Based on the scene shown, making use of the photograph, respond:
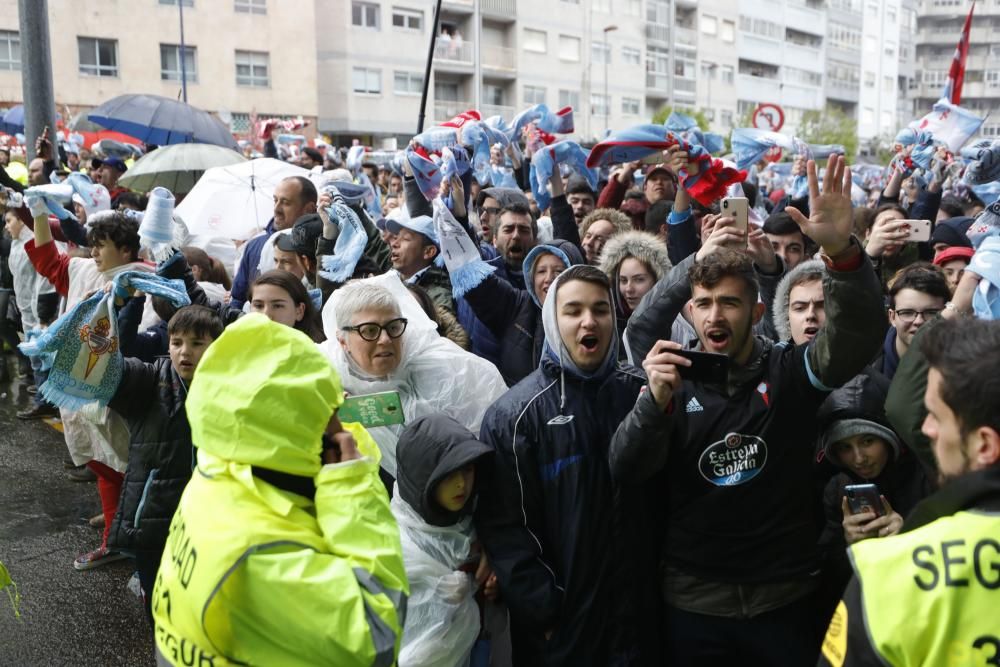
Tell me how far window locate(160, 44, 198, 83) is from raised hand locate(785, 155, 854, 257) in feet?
125

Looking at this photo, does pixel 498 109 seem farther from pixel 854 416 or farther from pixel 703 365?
pixel 703 365

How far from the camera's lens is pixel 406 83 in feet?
139

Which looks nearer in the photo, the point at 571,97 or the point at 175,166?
the point at 175,166

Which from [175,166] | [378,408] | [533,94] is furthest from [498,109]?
[378,408]

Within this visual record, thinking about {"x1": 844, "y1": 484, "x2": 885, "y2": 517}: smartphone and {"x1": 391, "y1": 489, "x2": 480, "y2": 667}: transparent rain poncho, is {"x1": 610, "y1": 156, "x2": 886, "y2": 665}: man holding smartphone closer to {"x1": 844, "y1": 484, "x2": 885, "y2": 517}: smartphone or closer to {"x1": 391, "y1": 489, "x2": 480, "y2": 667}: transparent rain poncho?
{"x1": 844, "y1": 484, "x2": 885, "y2": 517}: smartphone

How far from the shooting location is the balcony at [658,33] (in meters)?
53.4

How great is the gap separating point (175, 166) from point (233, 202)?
2.35 metres

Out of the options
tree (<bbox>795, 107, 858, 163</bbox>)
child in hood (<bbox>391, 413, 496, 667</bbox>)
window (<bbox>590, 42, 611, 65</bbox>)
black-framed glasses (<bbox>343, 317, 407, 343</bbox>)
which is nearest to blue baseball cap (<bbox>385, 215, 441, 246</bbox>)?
black-framed glasses (<bbox>343, 317, 407, 343</bbox>)

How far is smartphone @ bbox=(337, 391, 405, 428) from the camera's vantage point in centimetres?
325

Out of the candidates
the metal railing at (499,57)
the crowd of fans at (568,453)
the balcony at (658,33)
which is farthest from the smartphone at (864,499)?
the balcony at (658,33)

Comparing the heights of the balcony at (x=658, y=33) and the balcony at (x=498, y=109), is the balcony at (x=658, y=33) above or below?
above

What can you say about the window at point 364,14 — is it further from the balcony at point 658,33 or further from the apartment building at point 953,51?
the apartment building at point 953,51

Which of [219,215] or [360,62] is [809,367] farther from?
[360,62]

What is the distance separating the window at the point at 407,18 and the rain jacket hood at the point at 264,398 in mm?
42412
